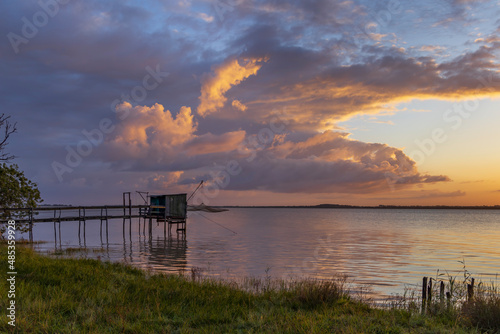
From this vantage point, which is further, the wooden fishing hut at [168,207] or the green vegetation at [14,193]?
the wooden fishing hut at [168,207]

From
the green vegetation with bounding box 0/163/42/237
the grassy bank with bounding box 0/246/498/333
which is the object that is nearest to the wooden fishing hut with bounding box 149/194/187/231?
the green vegetation with bounding box 0/163/42/237

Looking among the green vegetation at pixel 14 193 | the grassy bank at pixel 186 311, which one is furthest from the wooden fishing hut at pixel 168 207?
the grassy bank at pixel 186 311

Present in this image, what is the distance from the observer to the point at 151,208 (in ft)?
164

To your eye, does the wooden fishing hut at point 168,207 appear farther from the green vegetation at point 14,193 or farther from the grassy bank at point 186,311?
the grassy bank at point 186,311

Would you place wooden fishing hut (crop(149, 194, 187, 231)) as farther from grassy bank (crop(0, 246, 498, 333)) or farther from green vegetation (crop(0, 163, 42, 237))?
grassy bank (crop(0, 246, 498, 333))

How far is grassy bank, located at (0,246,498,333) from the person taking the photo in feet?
25.8

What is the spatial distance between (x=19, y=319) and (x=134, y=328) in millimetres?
2329

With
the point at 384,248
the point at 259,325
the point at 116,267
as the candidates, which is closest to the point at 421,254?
the point at 384,248

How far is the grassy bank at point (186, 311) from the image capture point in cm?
786

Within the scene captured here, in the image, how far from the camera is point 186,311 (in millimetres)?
9617

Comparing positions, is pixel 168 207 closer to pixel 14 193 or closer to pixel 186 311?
pixel 14 193

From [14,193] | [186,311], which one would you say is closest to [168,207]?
[14,193]

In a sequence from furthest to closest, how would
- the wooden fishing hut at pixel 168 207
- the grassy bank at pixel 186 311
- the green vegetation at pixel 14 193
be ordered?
1. the wooden fishing hut at pixel 168 207
2. the green vegetation at pixel 14 193
3. the grassy bank at pixel 186 311

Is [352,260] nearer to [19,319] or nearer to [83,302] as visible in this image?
[83,302]
